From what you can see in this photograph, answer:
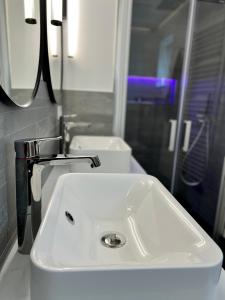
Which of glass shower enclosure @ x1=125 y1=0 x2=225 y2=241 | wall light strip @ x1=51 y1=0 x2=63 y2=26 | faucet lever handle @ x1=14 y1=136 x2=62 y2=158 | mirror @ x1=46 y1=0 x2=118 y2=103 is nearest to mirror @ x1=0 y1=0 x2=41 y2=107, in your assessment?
faucet lever handle @ x1=14 y1=136 x2=62 y2=158

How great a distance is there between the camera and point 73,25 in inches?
60.3

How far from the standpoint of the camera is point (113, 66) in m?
1.64

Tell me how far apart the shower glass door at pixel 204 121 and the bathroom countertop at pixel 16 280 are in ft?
Answer: 5.70

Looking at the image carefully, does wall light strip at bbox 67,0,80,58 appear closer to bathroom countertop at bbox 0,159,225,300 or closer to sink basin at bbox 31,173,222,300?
sink basin at bbox 31,173,222,300

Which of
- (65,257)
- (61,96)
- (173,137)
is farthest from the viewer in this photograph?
(173,137)

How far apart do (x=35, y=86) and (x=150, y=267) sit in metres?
0.76

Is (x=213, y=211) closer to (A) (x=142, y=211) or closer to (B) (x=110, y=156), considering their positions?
(B) (x=110, y=156)

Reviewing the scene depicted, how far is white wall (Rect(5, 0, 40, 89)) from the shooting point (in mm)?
588

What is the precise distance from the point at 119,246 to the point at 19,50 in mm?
686

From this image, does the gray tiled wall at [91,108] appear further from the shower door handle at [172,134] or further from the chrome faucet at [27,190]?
the chrome faucet at [27,190]

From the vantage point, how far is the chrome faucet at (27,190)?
49cm

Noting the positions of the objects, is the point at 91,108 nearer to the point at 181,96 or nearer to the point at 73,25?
the point at 73,25

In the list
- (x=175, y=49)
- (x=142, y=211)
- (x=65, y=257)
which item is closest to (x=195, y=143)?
(x=175, y=49)

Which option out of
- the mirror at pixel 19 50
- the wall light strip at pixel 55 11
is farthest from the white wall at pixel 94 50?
the mirror at pixel 19 50
